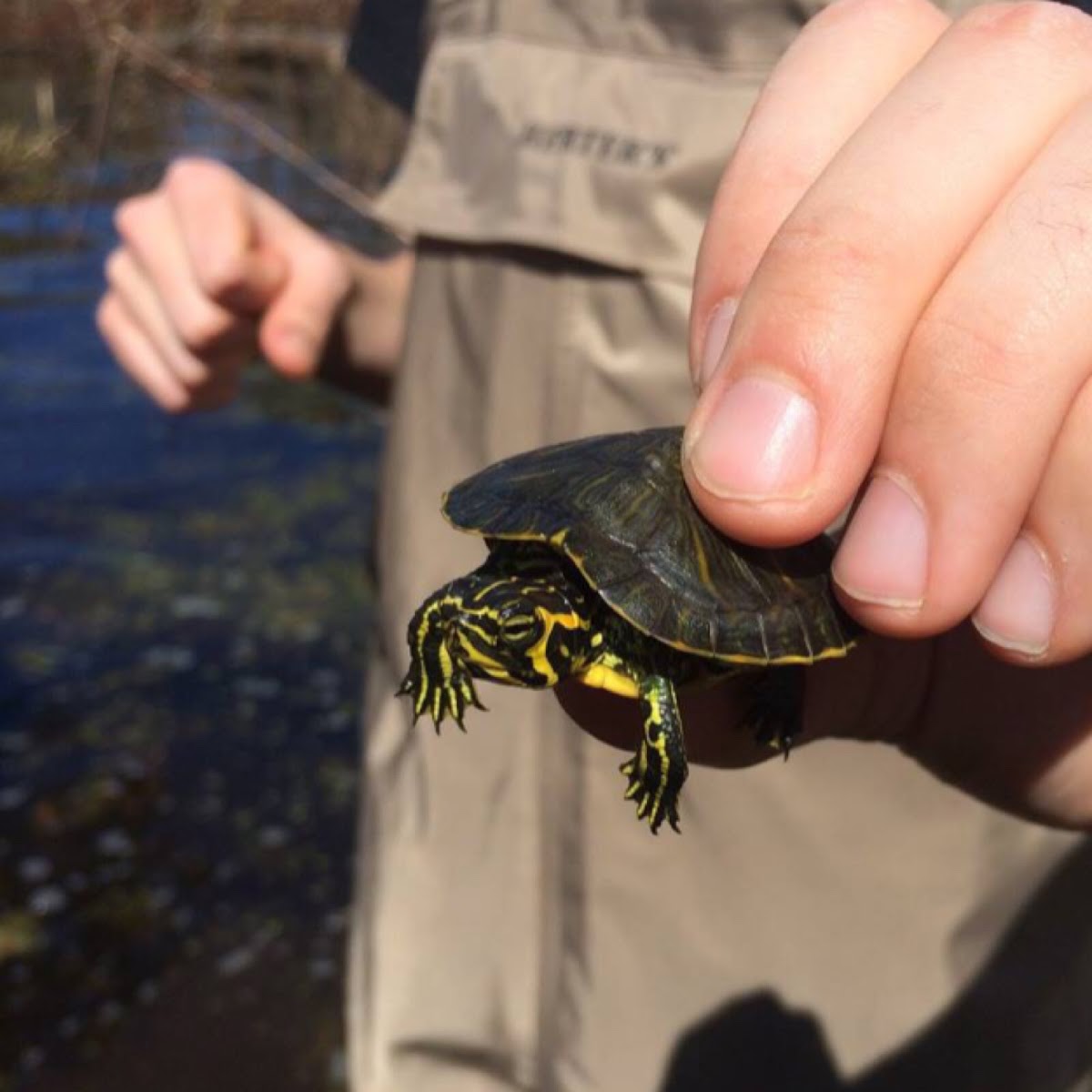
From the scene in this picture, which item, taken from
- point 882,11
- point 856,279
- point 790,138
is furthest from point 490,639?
point 882,11

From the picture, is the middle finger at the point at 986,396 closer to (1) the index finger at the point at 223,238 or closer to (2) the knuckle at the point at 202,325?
(1) the index finger at the point at 223,238

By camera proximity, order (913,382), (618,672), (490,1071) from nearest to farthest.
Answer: (913,382) → (618,672) → (490,1071)

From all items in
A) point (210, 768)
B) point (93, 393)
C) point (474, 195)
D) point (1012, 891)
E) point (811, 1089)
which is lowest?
point (93, 393)

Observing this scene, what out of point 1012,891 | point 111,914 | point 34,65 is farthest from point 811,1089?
point 34,65

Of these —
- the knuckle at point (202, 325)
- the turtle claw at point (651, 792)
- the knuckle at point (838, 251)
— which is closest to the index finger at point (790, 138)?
the knuckle at point (838, 251)

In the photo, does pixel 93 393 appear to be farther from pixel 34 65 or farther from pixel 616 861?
pixel 616 861

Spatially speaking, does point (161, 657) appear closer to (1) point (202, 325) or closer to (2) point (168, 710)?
(2) point (168, 710)
